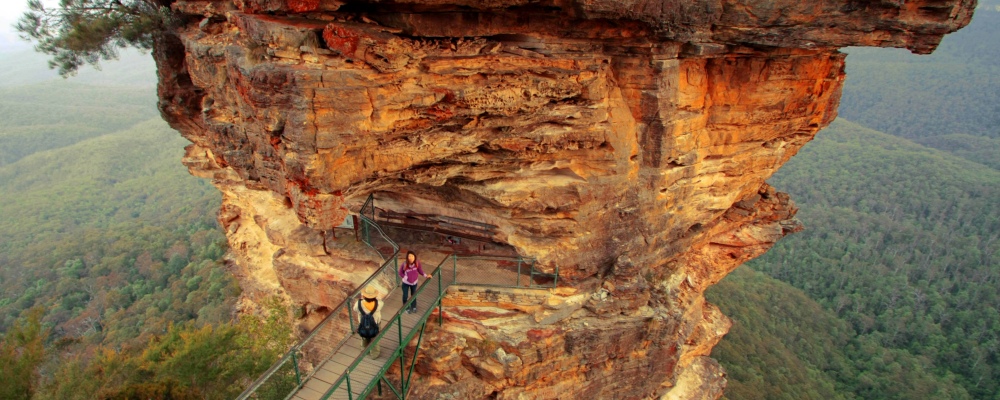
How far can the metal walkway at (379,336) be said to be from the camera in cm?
891

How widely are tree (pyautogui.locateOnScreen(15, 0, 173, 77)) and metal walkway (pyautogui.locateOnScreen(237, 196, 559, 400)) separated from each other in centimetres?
692

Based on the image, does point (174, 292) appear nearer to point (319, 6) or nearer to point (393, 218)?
point (393, 218)

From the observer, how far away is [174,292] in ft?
107

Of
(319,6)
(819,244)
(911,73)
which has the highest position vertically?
(319,6)

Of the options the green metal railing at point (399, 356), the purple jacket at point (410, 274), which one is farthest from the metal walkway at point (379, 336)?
the purple jacket at point (410, 274)

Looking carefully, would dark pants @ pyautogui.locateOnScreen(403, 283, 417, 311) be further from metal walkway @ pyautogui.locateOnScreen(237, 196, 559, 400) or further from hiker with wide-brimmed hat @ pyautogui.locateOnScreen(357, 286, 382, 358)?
hiker with wide-brimmed hat @ pyautogui.locateOnScreen(357, 286, 382, 358)

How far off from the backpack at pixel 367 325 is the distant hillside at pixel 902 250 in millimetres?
36387

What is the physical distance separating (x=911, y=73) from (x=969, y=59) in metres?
20.7

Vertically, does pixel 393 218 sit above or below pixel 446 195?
below

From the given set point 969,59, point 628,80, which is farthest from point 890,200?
point 969,59

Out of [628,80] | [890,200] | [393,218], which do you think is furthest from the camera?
[890,200]

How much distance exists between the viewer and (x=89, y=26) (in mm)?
12438

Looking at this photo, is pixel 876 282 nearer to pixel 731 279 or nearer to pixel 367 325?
pixel 731 279

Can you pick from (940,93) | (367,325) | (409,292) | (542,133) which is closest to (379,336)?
(367,325)
